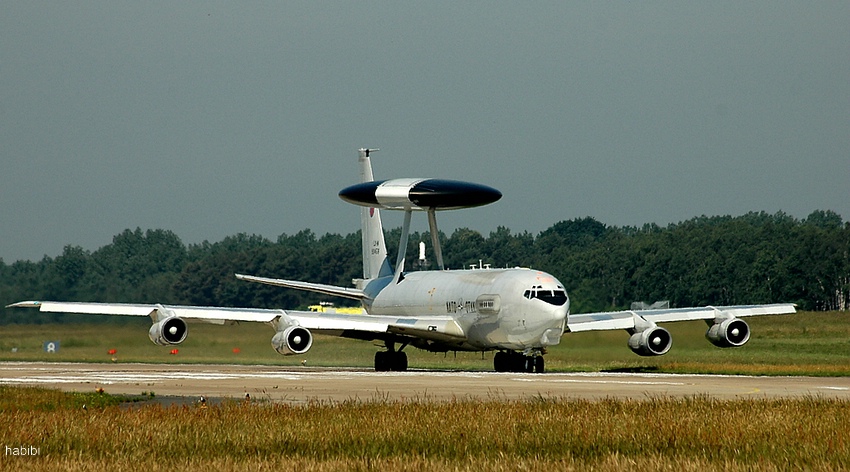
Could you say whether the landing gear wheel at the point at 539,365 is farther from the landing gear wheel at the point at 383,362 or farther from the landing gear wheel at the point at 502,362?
the landing gear wheel at the point at 383,362

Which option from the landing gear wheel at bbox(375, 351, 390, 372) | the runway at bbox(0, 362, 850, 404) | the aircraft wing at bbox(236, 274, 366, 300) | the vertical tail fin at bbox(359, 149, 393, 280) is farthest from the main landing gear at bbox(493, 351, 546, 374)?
the vertical tail fin at bbox(359, 149, 393, 280)

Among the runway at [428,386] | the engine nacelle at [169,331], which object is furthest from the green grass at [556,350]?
the engine nacelle at [169,331]

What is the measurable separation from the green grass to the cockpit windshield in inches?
175

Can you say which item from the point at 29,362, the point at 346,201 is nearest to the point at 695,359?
the point at 346,201

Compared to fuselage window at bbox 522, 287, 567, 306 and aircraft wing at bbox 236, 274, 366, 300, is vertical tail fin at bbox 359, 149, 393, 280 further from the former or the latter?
fuselage window at bbox 522, 287, 567, 306

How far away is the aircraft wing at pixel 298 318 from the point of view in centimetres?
4378

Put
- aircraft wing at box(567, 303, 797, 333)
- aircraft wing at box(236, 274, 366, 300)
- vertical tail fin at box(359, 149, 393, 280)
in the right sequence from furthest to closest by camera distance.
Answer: vertical tail fin at box(359, 149, 393, 280), aircraft wing at box(236, 274, 366, 300), aircraft wing at box(567, 303, 797, 333)

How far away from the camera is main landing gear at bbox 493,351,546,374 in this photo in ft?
141

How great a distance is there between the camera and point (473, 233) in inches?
5743

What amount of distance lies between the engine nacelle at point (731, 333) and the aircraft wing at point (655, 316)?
0.57 meters

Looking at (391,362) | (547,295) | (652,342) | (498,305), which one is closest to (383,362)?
(391,362)

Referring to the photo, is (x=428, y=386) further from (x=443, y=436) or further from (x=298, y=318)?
(x=298, y=318)

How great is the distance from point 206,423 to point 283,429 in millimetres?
1552

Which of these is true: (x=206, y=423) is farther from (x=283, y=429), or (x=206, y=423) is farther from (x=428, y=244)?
(x=428, y=244)
